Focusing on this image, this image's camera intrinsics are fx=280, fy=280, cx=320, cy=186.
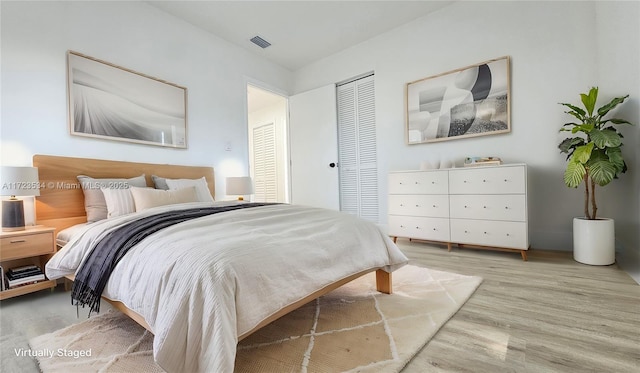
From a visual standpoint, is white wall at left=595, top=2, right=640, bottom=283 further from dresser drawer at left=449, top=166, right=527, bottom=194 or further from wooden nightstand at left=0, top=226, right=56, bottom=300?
wooden nightstand at left=0, top=226, right=56, bottom=300

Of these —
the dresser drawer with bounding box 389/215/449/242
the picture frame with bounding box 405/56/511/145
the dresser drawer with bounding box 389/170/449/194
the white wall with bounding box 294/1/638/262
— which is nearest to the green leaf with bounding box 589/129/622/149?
the white wall with bounding box 294/1/638/262

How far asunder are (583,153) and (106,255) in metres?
3.36

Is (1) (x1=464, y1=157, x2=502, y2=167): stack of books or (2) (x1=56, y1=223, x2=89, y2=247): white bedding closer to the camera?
(2) (x1=56, y1=223, x2=89, y2=247): white bedding

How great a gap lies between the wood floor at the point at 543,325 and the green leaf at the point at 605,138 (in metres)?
0.99

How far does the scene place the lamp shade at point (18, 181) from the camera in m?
1.90

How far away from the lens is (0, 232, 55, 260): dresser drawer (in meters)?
1.85

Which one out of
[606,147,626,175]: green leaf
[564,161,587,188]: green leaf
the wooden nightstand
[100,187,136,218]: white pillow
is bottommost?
the wooden nightstand

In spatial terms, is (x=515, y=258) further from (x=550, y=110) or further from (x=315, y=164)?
(x=315, y=164)

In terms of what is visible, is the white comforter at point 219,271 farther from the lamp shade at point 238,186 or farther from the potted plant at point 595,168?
the potted plant at point 595,168

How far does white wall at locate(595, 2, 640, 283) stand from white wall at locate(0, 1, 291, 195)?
3.93 metres

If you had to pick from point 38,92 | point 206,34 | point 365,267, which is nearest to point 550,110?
point 365,267

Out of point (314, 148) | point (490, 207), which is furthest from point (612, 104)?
point (314, 148)

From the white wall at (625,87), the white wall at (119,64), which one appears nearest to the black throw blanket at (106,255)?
the white wall at (119,64)

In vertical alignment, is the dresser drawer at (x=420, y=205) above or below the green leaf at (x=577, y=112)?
below
